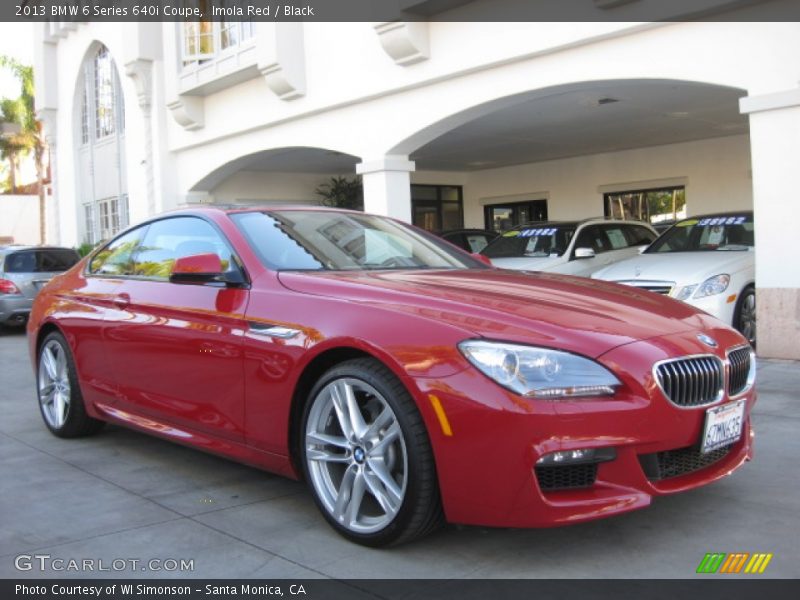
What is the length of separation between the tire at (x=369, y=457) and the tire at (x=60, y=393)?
2410 mm

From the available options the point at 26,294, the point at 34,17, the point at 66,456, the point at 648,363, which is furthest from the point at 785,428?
the point at 34,17

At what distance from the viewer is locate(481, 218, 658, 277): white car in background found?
35.0 ft

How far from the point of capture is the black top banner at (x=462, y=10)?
7.56 meters

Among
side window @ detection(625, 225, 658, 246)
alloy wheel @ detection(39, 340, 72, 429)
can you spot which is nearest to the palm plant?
side window @ detection(625, 225, 658, 246)

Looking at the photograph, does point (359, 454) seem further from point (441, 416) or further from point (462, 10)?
point (462, 10)

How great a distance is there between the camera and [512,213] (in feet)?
68.6

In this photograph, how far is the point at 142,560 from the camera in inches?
131

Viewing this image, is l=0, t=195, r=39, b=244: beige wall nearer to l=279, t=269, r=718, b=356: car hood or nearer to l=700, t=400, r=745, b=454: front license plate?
l=279, t=269, r=718, b=356: car hood

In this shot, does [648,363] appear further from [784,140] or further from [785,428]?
[784,140]

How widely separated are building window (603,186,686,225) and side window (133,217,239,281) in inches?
555

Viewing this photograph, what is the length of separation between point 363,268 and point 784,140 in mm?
5155

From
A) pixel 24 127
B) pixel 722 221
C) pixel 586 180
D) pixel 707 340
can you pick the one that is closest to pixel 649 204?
pixel 586 180

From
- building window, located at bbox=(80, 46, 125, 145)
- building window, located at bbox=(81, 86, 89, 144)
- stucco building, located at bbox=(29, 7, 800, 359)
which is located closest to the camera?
stucco building, located at bbox=(29, 7, 800, 359)
